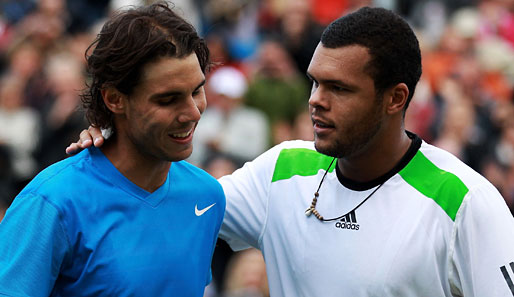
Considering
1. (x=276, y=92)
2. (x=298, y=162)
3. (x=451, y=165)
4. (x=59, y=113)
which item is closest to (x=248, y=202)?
(x=298, y=162)

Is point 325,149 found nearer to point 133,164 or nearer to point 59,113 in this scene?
point 133,164

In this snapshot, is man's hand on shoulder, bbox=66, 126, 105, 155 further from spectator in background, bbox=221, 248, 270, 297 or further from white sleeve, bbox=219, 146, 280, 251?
spectator in background, bbox=221, 248, 270, 297

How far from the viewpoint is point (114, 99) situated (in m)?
3.22

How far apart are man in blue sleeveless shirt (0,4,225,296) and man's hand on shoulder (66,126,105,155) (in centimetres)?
3

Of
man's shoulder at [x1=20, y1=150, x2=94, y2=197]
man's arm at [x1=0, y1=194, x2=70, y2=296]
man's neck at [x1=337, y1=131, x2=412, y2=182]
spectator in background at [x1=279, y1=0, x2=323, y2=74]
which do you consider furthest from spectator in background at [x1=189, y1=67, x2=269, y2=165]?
man's arm at [x1=0, y1=194, x2=70, y2=296]

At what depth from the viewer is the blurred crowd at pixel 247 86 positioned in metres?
7.43

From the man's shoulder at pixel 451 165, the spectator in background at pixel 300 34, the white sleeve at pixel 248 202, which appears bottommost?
the spectator in background at pixel 300 34

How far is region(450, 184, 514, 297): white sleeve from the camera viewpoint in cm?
313

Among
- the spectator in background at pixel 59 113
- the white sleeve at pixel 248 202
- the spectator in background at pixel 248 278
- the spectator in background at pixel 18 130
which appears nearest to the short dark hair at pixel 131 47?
the white sleeve at pixel 248 202

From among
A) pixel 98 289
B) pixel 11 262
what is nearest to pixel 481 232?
pixel 98 289

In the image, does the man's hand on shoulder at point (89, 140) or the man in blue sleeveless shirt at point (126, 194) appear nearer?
the man in blue sleeveless shirt at point (126, 194)

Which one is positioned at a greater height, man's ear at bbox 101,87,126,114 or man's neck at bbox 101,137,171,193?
man's ear at bbox 101,87,126,114

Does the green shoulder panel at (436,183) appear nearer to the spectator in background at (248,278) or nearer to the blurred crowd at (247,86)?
the blurred crowd at (247,86)

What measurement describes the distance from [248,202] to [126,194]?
0.74m
